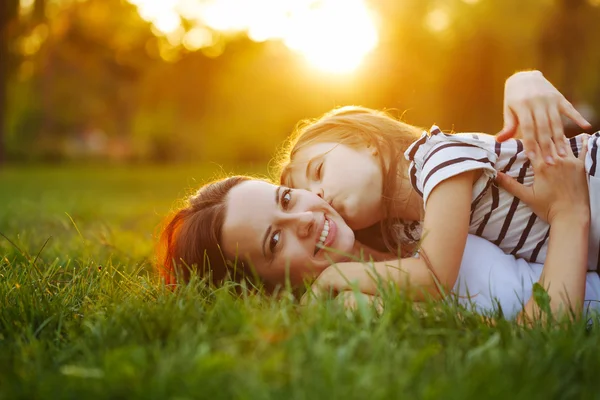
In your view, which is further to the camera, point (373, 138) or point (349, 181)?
point (373, 138)

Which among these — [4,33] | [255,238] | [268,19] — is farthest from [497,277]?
[268,19]

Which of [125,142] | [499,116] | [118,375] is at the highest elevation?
[499,116]

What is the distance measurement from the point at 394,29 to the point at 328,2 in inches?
132

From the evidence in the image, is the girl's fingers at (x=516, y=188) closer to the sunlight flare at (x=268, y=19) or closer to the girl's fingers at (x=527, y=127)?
the girl's fingers at (x=527, y=127)

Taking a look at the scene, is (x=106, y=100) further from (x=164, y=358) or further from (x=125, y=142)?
(x=164, y=358)

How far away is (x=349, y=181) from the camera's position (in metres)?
2.57

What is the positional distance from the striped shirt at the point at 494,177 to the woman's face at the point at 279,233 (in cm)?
41

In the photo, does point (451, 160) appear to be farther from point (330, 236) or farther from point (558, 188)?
point (330, 236)

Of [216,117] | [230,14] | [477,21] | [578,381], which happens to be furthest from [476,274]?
[216,117]

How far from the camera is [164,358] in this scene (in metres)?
1.40

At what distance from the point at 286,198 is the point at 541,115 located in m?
1.03

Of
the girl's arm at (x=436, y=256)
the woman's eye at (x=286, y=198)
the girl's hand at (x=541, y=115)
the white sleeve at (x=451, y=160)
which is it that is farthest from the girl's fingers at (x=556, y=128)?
the woman's eye at (x=286, y=198)

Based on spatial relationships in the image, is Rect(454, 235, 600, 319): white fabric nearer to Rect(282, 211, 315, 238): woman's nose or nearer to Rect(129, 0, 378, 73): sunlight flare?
Rect(282, 211, 315, 238): woman's nose

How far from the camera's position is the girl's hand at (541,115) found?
2.15 meters
